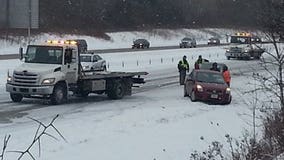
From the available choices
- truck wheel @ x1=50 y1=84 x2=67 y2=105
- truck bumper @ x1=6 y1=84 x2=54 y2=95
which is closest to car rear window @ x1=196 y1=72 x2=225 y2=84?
truck wheel @ x1=50 y1=84 x2=67 y2=105

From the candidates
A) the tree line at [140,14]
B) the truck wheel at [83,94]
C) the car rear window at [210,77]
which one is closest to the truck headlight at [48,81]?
the truck wheel at [83,94]

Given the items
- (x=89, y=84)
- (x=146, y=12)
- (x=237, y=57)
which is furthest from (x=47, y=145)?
(x=146, y=12)

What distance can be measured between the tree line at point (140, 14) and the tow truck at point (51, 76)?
51735 mm

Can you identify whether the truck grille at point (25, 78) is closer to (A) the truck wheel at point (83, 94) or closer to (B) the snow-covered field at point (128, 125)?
(B) the snow-covered field at point (128, 125)

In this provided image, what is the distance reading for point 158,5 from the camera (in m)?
108

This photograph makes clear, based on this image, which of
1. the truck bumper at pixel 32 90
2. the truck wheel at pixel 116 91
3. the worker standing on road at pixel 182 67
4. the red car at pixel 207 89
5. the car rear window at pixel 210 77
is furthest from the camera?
the worker standing on road at pixel 182 67

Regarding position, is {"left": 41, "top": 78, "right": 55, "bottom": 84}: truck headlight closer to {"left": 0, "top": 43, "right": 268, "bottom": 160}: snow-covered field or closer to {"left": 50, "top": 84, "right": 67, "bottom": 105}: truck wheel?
{"left": 50, "top": 84, "right": 67, "bottom": 105}: truck wheel

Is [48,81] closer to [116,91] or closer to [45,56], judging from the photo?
[45,56]

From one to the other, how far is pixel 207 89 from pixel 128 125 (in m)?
8.16

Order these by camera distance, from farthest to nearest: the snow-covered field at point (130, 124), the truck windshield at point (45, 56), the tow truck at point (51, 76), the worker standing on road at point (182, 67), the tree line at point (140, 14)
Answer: the tree line at point (140, 14) → the worker standing on road at point (182, 67) → the truck windshield at point (45, 56) → the tow truck at point (51, 76) → the snow-covered field at point (130, 124)

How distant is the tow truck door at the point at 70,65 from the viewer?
75.2 feet

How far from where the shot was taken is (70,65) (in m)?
23.1

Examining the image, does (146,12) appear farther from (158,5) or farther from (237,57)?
(237,57)

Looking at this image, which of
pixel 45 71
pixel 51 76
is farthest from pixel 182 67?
pixel 45 71
